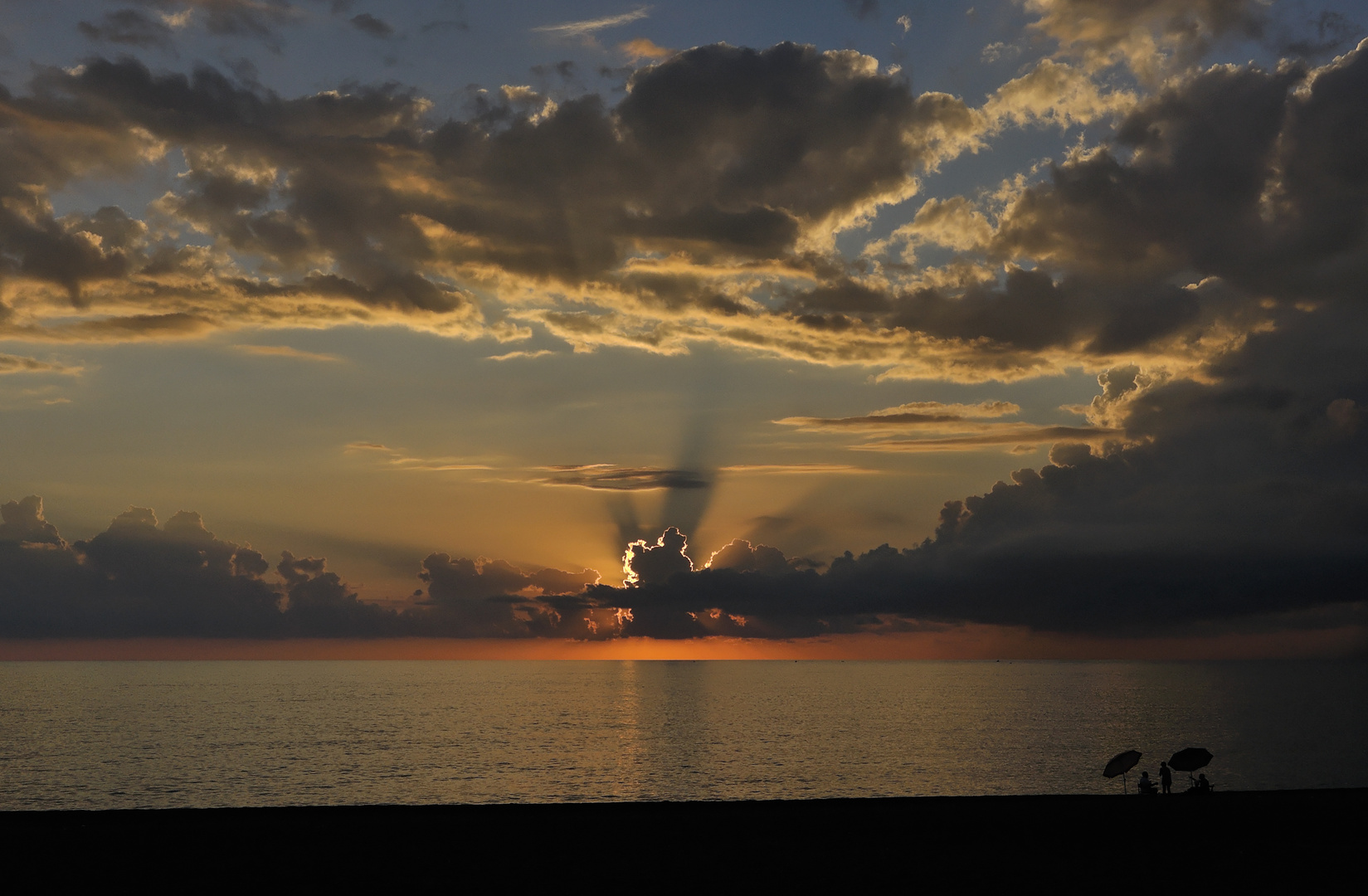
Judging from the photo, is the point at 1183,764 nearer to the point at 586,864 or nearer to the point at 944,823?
the point at 944,823

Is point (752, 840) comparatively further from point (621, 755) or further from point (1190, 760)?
point (621, 755)

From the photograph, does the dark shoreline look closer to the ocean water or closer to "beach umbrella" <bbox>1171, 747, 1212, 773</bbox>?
"beach umbrella" <bbox>1171, 747, 1212, 773</bbox>

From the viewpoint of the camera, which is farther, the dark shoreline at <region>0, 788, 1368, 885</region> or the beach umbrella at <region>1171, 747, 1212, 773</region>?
the beach umbrella at <region>1171, 747, 1212, 773</region>

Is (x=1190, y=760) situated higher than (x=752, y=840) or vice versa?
(x=1190, y=760)

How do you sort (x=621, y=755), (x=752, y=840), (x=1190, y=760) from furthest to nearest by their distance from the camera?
(x=621, y=755), (x=1190, y=760), (x=752, y=840)

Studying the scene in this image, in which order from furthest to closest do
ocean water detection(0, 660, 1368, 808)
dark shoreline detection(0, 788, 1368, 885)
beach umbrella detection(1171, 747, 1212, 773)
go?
ocean water detection(0, 660, 1368, 808), beach umbrella detection(1171, 747, 1212, 773), dark shoreline detection(0, 788, 1368, 885)

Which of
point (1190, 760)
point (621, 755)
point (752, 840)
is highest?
point (1190, 760)

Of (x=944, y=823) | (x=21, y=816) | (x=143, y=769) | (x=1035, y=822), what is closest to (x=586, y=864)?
(x=944, y=823)

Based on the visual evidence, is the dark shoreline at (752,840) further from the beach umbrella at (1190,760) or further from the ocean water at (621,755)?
the ocean water at (621,755)

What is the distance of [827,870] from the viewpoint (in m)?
32.7

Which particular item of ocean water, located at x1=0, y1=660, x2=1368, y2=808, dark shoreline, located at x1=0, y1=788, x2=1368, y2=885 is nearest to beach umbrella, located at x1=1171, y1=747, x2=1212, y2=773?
dark shoreline, located at x1=0, y1=788, x2=1368, y2=885

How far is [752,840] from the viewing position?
38.0 m

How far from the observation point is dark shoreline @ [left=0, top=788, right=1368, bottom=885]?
109 ft

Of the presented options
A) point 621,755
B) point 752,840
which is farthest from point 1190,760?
point 621,755
